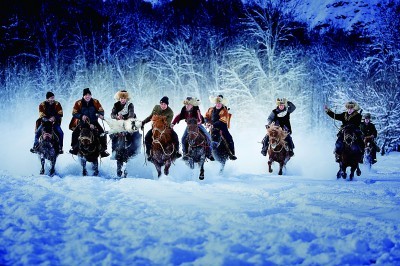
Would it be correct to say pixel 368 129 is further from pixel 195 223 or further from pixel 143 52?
pixel 143 52

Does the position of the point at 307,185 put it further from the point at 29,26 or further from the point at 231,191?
the point at 29,26

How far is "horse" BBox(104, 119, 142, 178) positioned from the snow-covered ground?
1239 millimetres

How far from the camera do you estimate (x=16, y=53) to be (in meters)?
31.4

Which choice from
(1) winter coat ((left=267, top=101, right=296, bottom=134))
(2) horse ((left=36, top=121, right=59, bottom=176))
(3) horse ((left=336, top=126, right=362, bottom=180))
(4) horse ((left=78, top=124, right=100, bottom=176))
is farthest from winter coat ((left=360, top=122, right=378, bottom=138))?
(2) horse ((left=36, top=121, right=59, bottom=176))

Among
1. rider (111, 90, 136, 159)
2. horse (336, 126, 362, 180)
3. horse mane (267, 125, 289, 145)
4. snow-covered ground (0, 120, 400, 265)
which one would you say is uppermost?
rider (111, 90, 136, 159)

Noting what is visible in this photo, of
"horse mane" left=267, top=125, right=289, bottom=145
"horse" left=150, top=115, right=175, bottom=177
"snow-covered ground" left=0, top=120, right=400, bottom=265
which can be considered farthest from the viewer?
"horse mane" left=267, top=125, right=289, bottom=145

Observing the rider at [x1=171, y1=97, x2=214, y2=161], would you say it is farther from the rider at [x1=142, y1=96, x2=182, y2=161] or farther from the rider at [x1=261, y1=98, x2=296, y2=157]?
the rider at [x1=261, y1=98, x2=296, y2=157]

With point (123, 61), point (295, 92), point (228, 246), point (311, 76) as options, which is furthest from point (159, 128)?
point (311, 76)

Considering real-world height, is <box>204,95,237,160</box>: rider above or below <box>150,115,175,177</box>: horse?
above

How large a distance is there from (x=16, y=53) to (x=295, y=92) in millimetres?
23489

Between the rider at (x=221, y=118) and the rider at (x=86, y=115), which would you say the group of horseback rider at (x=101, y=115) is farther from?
the rider at (x=221, y=118)

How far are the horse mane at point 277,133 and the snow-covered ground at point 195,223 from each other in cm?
306

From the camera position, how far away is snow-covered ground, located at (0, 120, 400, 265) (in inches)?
148

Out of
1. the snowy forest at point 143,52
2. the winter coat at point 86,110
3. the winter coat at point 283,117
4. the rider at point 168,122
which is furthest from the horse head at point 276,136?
the snowy forest at point 143,52
